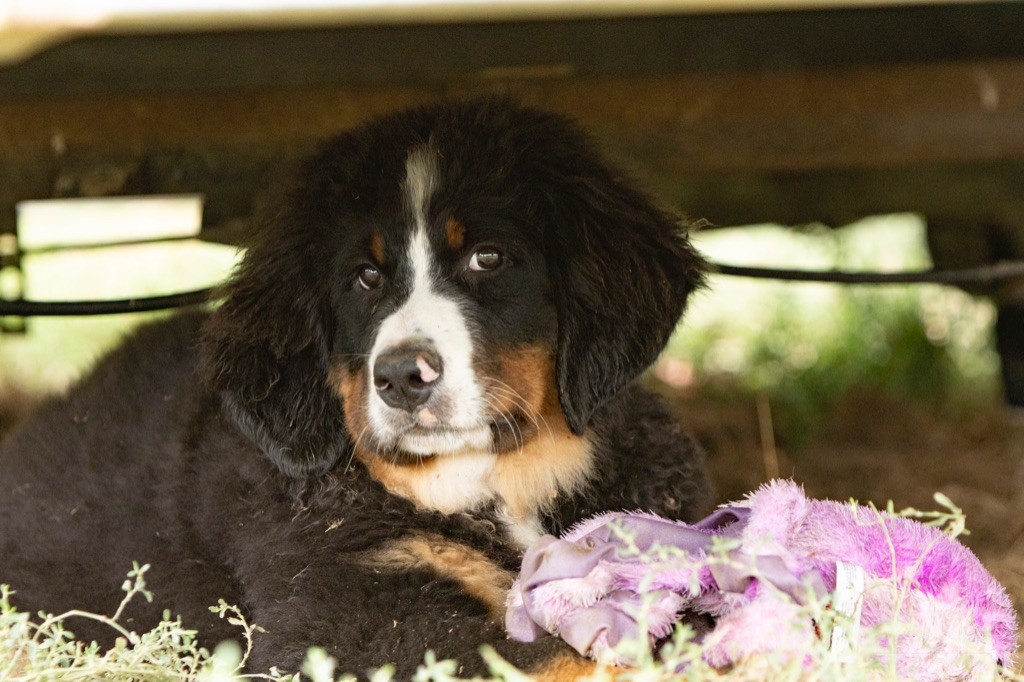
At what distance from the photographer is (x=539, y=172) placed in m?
2.87

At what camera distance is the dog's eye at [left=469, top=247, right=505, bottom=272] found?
279cm

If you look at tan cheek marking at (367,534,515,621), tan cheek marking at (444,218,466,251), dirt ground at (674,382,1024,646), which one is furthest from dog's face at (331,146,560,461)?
dirt ground at (674,382,1024,646)

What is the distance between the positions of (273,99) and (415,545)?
1.83 meters

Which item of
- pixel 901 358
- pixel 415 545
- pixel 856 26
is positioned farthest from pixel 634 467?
pixel 901 358

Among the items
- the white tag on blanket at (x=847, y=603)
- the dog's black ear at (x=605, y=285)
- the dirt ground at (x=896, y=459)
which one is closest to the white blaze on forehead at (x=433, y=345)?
the dog's black ear at (x=605, y=285)

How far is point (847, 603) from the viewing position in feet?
6.98

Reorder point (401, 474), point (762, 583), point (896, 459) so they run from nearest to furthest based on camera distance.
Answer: point (762, 583) → point (401, 474) → point (896, 459)

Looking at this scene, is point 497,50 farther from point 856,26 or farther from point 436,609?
point 436,609

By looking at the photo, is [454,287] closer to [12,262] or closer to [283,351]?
[283,351]

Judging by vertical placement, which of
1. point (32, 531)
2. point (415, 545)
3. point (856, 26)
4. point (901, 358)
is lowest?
point (901, 358)

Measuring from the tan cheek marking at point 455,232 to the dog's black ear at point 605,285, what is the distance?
210mm

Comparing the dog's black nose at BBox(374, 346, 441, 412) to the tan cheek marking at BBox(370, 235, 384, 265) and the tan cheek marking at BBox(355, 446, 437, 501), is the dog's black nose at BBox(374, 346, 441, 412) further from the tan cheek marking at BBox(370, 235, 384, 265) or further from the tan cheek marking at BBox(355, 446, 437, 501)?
the tan cheek marking at BBox(370, 235, 384, 265)

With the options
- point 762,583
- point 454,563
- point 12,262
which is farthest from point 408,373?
point 12,262

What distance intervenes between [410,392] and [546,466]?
44 cm
